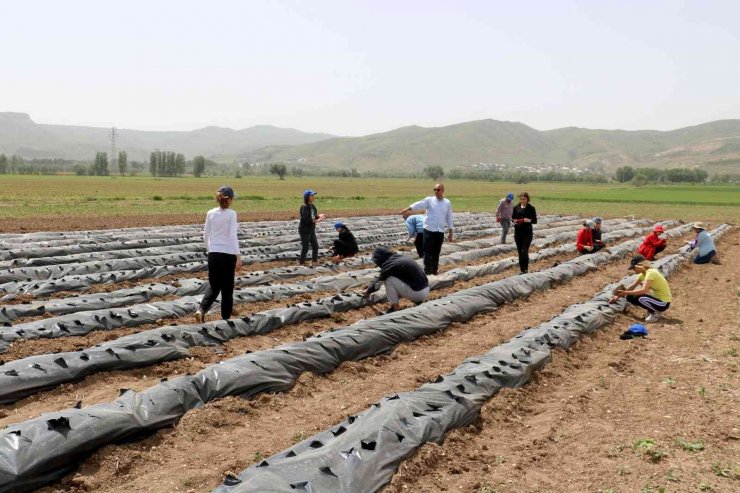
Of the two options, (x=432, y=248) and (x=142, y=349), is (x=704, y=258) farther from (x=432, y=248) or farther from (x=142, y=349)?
(x=142, y=349)

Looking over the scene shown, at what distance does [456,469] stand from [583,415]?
5.95 feet

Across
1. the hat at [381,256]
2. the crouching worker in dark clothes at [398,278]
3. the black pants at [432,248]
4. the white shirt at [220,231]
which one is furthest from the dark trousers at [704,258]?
the white shirt at [220,231]

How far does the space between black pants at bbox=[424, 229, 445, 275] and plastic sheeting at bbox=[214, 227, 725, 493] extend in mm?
4280

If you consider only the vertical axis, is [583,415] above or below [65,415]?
below

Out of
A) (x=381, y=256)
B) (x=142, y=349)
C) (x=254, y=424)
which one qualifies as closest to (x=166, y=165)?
(x=381, y=256)

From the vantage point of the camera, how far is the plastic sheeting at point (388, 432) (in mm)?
3740

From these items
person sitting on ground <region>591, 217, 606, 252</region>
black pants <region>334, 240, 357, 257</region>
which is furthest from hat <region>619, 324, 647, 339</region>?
person sitting on ground <region>591, 217, 606, 252</region>

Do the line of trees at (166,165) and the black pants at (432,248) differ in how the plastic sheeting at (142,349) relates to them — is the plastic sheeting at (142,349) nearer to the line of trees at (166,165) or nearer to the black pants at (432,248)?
the black pants at (432,248)

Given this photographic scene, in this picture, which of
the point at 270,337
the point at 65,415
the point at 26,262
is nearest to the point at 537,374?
the point at 270,337

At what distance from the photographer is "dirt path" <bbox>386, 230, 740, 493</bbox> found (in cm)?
434

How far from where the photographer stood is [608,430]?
523 centimetres

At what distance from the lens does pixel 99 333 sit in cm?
770

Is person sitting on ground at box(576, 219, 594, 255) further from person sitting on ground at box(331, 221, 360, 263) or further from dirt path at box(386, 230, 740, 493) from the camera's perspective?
dirt path at box(386, 230, 740, 493)

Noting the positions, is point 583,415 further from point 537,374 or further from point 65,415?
point 65,415
